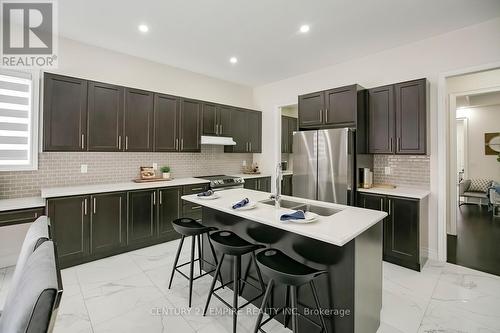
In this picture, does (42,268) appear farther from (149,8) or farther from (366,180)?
(366,180)

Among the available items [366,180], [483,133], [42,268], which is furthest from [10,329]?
[483,133]

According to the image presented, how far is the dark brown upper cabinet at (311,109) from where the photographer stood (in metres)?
4.08

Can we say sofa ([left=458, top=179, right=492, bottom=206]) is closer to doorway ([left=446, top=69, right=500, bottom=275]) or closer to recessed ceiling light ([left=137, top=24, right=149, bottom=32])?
doorway ([left=446, top=69, right=500, bottom=275])

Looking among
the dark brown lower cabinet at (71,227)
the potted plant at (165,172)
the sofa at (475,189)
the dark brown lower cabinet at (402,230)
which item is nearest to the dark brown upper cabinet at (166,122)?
the potted plant at (165,172)

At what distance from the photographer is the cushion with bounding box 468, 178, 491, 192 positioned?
21.4 feet

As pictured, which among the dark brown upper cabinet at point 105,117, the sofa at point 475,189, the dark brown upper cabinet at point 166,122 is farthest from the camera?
the sofa at point 475,189

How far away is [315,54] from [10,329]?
4.36m

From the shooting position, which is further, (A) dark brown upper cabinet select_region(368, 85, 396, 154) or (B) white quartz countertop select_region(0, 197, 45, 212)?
(A) dark brown upper cabinet select_region(368, 85, 396, 154)

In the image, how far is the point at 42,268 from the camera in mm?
902

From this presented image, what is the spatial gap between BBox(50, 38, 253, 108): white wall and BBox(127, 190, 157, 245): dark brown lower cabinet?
189 cm

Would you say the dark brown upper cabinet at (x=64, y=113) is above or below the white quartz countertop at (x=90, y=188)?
above

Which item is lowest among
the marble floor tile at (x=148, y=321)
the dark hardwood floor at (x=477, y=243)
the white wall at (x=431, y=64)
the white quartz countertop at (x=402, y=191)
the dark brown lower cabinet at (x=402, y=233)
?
the marble floor tile at (x=148, y=321)

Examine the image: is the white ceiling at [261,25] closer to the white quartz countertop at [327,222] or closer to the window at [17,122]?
the window at [17,122]

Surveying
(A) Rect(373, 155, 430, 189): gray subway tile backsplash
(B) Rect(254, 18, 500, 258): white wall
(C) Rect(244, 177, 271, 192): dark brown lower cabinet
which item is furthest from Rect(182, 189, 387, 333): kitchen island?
(C) Rect(244, 177, 271, 192): dark brown lower cabinet
